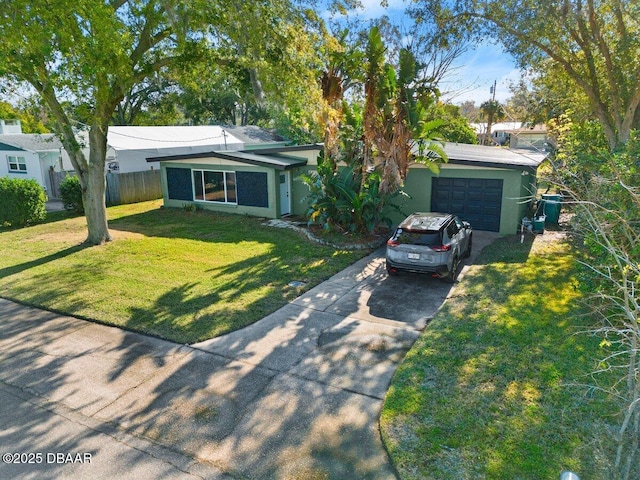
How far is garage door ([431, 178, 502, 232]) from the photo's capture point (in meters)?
15.2

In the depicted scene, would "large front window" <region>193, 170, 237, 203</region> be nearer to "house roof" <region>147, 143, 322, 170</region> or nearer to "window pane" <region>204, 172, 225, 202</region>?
"window pane" <region>204, 172, 225, 202</region>

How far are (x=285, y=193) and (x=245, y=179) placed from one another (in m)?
1.81

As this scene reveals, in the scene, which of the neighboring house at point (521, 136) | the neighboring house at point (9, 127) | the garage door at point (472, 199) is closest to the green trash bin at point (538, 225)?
the garage door at point (472, 199)

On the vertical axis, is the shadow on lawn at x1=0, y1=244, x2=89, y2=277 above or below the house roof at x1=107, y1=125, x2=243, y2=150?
below

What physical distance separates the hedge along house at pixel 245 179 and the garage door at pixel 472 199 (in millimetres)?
5202

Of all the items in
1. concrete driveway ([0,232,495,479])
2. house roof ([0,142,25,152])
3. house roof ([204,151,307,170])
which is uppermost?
house roof ([0,142,25,152])

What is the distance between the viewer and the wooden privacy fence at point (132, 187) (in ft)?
75.4

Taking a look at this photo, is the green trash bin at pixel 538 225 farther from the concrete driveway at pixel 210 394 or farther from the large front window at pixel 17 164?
the large front window at pixel 17 164

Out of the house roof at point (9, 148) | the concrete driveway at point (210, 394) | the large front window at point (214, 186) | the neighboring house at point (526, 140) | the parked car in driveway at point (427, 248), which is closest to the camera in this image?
the concrete driveway at point (210, 394)

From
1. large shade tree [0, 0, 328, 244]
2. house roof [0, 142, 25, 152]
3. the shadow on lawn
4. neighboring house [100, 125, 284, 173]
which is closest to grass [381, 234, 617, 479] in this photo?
large shade tree [0, 0, 328, 244]

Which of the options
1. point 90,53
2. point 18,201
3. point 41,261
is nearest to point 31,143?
point 18,201

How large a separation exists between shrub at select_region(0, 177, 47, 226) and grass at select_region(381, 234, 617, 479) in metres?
17.1

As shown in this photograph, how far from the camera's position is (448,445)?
5.08 m

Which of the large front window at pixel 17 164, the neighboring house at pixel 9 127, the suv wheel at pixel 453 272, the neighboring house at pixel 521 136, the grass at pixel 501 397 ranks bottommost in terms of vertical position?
the grass at pixel 501 397
